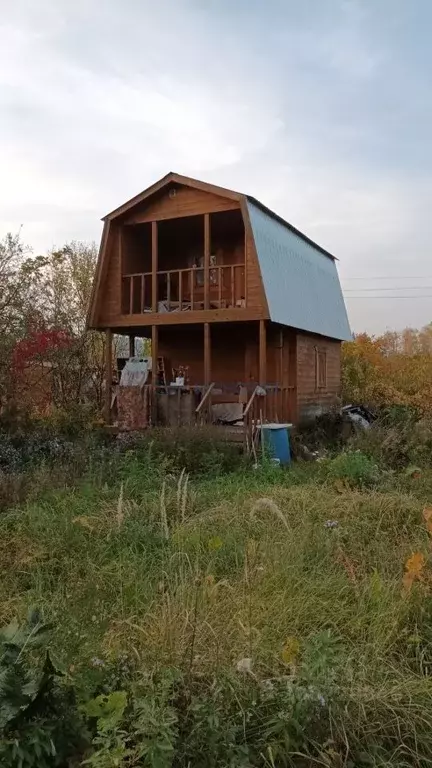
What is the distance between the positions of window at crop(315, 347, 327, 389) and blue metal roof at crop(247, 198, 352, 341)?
2.11 feet

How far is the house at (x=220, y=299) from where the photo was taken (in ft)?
40.5

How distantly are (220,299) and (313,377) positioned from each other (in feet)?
15.5

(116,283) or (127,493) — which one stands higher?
(116,283)

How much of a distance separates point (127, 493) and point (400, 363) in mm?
18619

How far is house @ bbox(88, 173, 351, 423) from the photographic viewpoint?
1235 cm

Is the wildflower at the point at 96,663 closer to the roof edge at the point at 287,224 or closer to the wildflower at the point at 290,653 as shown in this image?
the wildflower at the point at 290,653

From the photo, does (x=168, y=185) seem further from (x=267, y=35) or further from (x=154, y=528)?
(x=154, y=528)

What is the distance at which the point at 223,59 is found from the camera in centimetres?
857

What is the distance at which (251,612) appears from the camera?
314cm

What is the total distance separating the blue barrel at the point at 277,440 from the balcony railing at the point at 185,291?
10.5 feet

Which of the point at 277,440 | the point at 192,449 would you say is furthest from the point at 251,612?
the point at 277,440

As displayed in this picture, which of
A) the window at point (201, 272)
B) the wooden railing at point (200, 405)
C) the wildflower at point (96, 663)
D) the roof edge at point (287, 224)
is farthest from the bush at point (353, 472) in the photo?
the window at point (201, 272)

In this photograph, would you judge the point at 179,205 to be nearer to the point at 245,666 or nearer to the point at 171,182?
the point at 171,182

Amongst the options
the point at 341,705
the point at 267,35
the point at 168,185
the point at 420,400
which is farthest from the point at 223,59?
the point at 420,400
